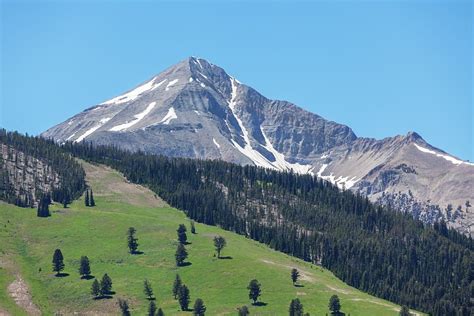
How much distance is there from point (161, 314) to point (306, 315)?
1417 inches

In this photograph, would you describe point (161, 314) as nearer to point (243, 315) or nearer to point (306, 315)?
point (243, 315)

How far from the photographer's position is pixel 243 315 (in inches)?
7835

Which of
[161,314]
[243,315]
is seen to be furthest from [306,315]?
[161,314]

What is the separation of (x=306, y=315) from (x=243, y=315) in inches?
616

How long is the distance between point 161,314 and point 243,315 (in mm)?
20357

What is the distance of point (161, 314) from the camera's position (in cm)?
19938

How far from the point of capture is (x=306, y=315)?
199 m
